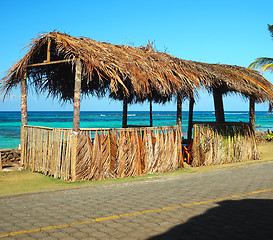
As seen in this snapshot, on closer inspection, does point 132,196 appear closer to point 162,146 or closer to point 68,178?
point 68,178

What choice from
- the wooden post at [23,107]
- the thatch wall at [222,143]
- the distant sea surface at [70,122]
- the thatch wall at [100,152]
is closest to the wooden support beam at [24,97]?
the wooden post at [23,107]

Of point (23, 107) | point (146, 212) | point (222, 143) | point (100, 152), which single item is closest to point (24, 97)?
point (23, 107)

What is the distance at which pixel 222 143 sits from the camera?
11.6 m

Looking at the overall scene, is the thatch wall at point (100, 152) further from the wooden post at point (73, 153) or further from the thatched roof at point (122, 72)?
the thatched roof at point (122, 72)

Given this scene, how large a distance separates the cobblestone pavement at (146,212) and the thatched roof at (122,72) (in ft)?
8.99

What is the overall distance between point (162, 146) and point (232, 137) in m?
3.57

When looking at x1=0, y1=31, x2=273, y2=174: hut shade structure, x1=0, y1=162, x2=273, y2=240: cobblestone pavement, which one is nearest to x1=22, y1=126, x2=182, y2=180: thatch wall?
x1=0, y1=31, x2=273, y2=174: hut shade structure

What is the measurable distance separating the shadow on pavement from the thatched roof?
398 centimetres

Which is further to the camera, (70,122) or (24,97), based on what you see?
(70,122)

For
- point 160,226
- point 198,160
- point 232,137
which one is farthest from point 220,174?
point 160,226

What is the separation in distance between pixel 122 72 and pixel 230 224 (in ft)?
16.3

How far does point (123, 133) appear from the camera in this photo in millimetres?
8719

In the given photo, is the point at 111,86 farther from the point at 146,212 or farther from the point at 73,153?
the point at 146,212

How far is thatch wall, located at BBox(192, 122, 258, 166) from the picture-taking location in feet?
35.7
